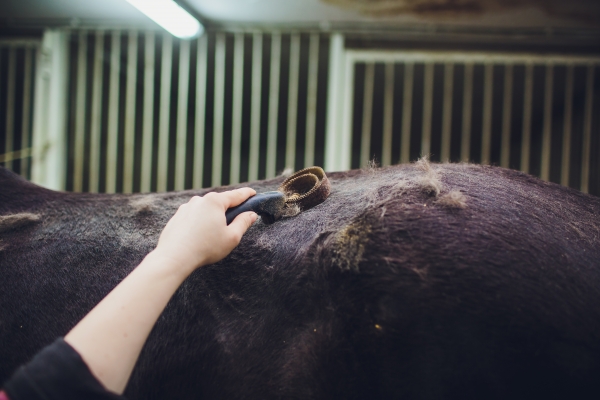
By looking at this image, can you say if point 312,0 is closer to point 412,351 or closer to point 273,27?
point 273,27

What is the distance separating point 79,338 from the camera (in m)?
0.49

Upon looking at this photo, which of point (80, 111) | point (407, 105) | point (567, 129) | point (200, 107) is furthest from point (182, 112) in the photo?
point (567, 129)

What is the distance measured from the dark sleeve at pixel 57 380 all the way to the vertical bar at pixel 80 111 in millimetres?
2871

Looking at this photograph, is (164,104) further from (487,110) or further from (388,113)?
(487,110)

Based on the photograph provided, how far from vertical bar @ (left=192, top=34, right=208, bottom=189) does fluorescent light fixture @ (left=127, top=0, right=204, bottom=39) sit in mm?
146

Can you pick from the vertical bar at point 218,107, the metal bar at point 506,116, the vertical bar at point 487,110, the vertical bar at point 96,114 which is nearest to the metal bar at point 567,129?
the metal bar at point 506,116

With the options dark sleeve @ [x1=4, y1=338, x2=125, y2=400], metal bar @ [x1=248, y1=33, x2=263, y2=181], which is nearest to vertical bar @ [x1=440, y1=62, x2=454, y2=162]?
metal bar @ [x1=248, y1=33, x2=263, y2=181]

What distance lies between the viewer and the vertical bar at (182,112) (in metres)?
2.94

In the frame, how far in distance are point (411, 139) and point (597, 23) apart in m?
1.29

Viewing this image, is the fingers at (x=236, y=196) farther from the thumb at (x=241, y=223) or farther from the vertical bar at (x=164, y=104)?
the vertical bar at (x=164, y=104)

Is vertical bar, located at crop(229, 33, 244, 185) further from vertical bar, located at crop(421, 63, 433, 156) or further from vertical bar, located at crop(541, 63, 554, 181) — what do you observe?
vertical bar, located at crop(541, 63, 554, 181)

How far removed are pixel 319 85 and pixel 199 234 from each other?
2.80 metres

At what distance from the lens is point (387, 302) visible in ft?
1.83

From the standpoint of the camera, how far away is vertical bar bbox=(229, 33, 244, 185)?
2.89m
